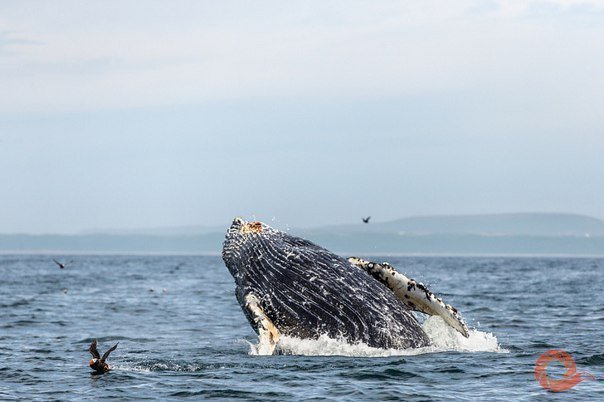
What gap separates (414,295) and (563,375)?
8.61 feet

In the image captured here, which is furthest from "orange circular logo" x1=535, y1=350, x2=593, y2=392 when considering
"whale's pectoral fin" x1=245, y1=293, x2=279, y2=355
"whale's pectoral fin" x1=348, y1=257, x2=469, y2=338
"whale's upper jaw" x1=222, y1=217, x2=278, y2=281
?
"whale's upper jaw" x1=222, y1=217, x2=278, y2=281

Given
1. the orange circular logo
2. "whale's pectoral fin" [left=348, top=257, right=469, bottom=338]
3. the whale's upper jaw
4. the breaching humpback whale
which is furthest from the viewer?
the whale's upper jaw

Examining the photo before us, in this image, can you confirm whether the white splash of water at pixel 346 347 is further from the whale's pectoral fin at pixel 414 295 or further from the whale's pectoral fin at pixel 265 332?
the whale's pectoral fin at pixel 414 295

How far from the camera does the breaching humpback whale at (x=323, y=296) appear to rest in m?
15.1

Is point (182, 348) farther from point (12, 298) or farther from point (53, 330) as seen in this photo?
point (12, 298)

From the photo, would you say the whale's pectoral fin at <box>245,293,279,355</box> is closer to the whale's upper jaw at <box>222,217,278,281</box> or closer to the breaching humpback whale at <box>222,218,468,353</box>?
the breaching humpback whale at <box>222,218,468,353</box>

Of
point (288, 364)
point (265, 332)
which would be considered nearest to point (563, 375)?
point (288, 364)

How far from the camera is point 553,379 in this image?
14359 mm

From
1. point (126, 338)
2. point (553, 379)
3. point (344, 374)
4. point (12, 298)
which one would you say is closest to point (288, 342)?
point (344, 374)

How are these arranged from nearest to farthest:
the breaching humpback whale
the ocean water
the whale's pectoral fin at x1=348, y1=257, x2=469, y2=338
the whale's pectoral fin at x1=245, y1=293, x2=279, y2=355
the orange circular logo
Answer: the ocean water → the orange circular logo → the whale's pectoral fin at x1=245, y1=293, x2=279, y2=355 → the breaching humpback whale → the whale's pectoral fin at x1=348, y1=257, x2=469, y2=338

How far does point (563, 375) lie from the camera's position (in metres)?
14.7

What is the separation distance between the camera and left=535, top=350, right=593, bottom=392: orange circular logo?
13906 mm

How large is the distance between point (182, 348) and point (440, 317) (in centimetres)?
569

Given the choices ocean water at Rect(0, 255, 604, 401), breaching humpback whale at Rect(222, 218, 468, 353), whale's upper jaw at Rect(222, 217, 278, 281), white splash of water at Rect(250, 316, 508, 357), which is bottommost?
ocean water at Rect(0, 255, 604, 401)
